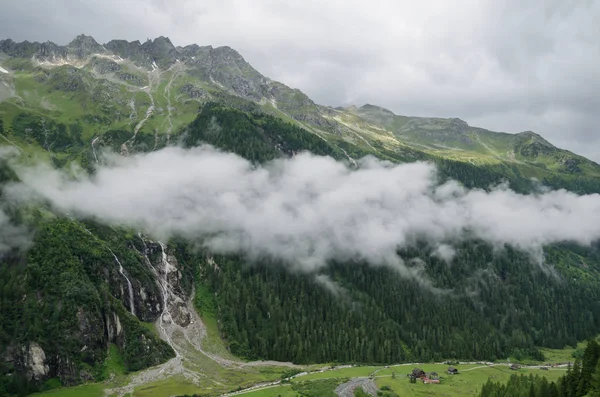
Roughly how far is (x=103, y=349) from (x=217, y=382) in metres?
48.4

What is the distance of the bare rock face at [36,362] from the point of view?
532 ft

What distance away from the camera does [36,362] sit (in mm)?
163750

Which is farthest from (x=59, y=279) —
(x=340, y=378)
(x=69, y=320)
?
(x=340, y=378)

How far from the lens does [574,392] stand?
371ft

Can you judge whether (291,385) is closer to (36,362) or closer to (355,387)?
(355,387)

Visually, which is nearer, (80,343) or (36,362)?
(36,362)

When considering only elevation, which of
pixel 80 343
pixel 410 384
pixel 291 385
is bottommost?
pixel 410 384

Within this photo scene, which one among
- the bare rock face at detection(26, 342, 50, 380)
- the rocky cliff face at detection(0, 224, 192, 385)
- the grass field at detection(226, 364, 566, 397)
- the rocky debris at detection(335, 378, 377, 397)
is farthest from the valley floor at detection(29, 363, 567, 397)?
the rocky cliff face at detection(0, 224, 192, 385)

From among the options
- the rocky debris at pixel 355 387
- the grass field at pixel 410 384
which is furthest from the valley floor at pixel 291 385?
the rocky debris at pixel 355 387

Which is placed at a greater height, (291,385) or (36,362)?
(36,362)

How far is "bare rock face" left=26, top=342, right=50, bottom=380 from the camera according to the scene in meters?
162

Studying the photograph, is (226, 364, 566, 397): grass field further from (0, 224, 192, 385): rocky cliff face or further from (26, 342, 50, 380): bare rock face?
(26, 342, 50, 380): bare rock face

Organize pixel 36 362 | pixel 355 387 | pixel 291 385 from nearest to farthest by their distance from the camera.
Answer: pixel 36 362 → pixel 355 387 → pixel 291 385

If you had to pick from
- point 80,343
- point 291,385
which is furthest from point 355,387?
point 80,343
